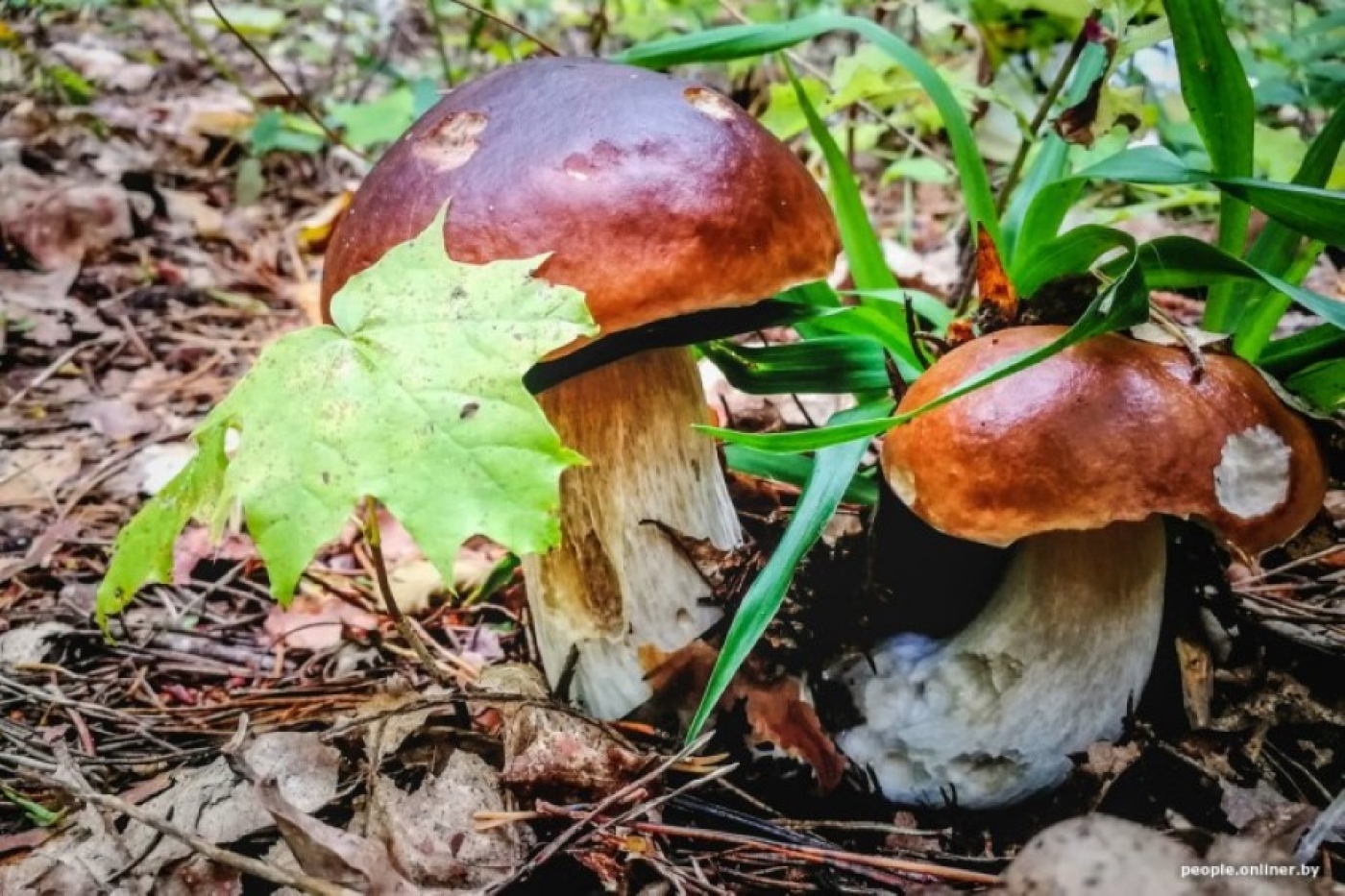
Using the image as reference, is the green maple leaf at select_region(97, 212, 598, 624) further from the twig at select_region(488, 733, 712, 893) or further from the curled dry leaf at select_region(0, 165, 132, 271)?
the curled dry leaf at select_region(0, 165, 132, 271)

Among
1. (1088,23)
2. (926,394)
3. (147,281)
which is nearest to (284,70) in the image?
(147,281)

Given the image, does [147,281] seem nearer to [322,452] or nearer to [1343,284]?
[322,452]

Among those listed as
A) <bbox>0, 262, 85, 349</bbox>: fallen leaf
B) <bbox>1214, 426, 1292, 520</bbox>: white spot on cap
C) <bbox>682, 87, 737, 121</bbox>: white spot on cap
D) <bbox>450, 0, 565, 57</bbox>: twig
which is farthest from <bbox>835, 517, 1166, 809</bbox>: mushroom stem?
<bbox>0, 262, 85, 349</bbox>: fallen leaf

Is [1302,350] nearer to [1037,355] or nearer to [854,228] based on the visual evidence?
[1037,355]

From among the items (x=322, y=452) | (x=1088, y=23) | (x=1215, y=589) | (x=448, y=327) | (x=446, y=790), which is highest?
(x=1088, y=23)

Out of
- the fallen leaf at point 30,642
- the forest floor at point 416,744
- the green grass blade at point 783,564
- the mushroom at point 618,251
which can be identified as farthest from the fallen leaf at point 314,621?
the green grass blade at point 783,564

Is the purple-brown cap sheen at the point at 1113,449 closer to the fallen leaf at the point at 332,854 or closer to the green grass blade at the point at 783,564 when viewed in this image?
the green grass blade at the point at 783,564
